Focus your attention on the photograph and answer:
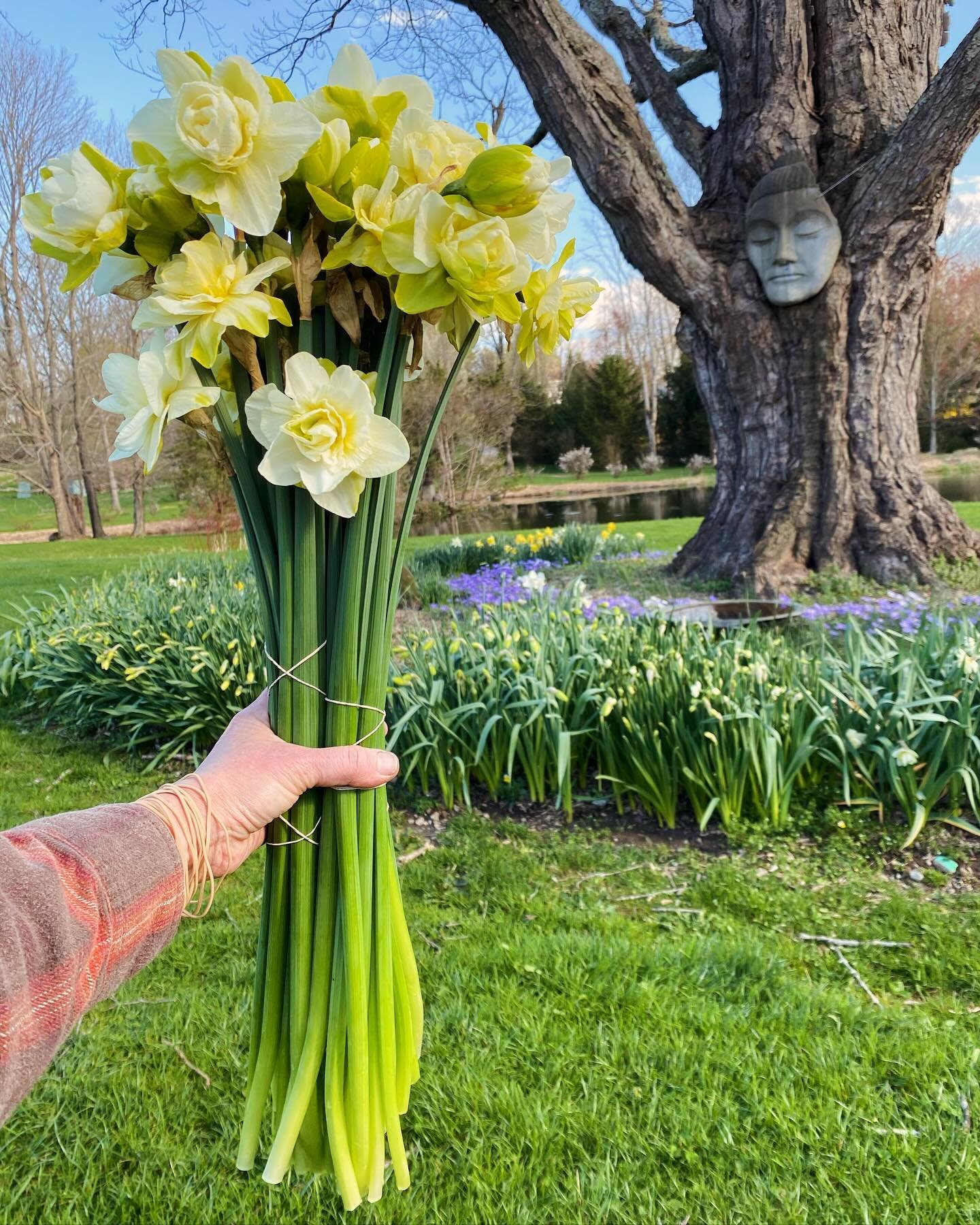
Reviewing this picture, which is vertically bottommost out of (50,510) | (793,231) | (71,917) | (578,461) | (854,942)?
(854,942)

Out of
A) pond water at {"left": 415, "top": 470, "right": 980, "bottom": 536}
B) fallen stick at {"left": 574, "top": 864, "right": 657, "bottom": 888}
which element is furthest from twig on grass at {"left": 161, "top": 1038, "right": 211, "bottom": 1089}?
pond water at {"left": 415, "top": 470, "right": 980, "bottom": 536}

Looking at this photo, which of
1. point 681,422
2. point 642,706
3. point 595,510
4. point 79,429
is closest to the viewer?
point 642,706

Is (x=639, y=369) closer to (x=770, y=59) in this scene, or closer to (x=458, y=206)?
(x=770, y=59)

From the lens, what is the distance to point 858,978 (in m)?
1.84

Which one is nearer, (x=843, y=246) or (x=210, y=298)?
(x=210, y=298)

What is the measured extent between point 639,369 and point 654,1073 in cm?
3699

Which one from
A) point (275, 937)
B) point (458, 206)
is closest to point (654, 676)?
point (275, 937)

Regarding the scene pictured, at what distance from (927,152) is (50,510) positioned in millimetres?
35201

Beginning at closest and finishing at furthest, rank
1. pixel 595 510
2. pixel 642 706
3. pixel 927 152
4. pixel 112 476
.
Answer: pixel 642 706 → pixel 927 152 → pixel 595 510 → pixel 112 476

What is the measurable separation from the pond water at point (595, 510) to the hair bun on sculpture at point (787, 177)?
8.49 m

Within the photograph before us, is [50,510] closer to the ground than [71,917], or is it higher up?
higher up

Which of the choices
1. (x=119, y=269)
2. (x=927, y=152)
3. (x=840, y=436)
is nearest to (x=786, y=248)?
(x=927, y=152)

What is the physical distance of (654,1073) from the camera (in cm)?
151

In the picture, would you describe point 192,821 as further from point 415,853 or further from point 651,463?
point 651,463
